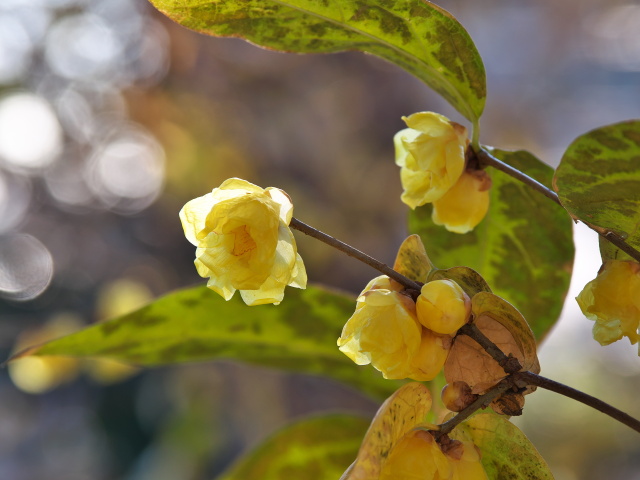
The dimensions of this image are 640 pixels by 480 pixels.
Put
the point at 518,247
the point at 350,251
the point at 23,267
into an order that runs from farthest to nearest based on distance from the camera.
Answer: the point at 23,267 < the point at 518,247 < the point at 350,251

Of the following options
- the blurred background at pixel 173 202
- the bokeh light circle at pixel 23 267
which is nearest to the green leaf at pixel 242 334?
the blurred background at pixel 173 202

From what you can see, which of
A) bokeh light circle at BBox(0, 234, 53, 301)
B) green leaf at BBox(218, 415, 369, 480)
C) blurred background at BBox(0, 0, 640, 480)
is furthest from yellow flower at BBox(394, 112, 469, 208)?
bokeh light circle at BBox(0, 234, 53, 301)

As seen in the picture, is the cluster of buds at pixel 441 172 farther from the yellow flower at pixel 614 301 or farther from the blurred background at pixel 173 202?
the blurred background at pixel 173 202

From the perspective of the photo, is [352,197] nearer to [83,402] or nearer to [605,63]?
[83,402]

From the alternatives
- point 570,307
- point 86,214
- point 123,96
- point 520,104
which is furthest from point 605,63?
point 86,214

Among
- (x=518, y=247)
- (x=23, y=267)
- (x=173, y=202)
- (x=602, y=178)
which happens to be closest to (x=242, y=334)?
(x=518, y=247)

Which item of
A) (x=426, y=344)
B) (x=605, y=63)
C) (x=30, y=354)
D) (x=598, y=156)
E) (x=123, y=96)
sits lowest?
(x=123, y=96)

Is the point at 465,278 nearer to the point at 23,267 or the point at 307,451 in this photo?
the point at 307,451
